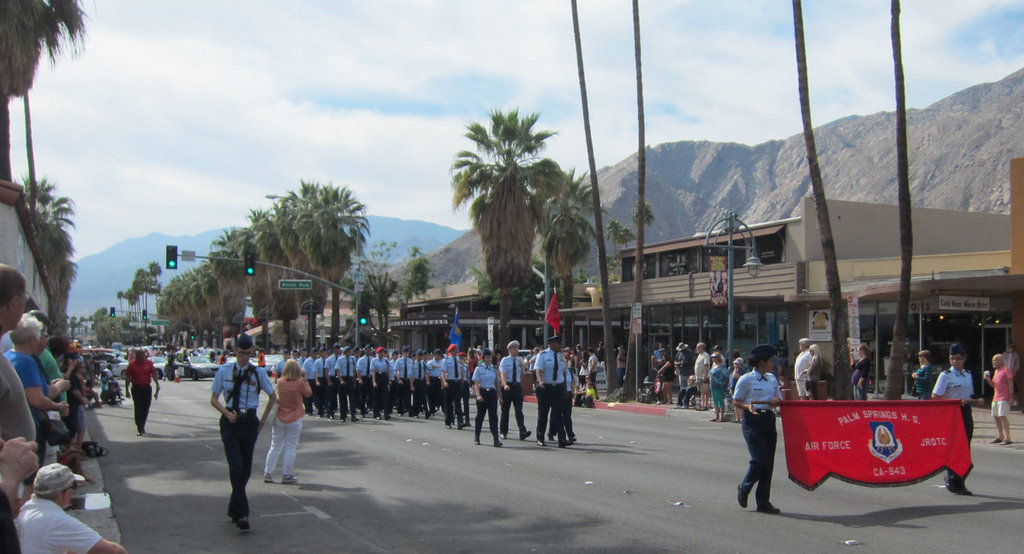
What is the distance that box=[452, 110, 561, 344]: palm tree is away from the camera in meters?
34.0

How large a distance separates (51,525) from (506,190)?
99.4 ft

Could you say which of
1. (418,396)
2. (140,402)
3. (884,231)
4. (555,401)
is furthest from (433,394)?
(884,231)

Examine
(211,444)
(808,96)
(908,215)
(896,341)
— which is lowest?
(211,444)

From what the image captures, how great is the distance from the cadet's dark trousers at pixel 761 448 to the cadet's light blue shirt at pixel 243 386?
5032 mm

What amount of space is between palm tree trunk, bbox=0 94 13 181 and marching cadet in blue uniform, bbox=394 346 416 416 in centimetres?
1157

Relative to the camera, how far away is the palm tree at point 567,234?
142ft

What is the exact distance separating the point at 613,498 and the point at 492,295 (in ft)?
161

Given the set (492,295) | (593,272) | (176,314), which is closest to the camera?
(492,295)

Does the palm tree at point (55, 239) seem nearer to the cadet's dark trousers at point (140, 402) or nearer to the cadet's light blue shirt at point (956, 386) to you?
the cadet's dark trousers at point (140, 402)

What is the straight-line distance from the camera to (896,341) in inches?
784

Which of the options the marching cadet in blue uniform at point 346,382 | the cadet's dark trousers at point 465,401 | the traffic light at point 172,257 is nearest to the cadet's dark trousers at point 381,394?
the marching cadet in blue uniform at point 346,382

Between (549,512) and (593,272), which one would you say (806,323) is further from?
(593,272)

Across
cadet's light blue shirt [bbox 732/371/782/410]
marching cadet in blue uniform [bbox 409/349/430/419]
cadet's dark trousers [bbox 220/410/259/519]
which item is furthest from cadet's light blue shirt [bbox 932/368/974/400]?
marching cadet in blue uniform [bbox 409/349/430/419]

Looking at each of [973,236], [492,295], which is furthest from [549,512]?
[492,295]
